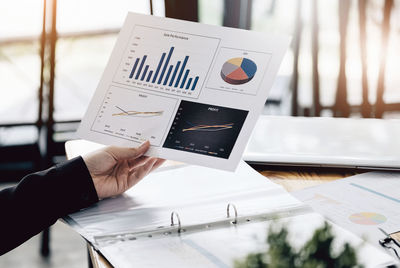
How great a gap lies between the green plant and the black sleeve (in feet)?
1.73

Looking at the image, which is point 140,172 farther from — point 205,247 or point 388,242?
point 388,242

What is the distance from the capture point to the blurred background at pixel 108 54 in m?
3.09

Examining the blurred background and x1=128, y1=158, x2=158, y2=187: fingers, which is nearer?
x1=128, y1=158, x2=158, y2=187: fingers

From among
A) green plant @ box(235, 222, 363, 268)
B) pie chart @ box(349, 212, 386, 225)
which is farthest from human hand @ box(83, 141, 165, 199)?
green plant @ box(235, 222, 363, 268)

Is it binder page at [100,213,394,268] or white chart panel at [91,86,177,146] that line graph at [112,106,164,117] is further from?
binder page at [100,213,394,268]

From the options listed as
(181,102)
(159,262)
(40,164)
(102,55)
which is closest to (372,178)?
(181,102)

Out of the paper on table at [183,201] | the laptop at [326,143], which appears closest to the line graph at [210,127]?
the paper on table at [183,201]

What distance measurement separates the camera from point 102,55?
3.35m

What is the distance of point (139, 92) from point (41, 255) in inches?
62.0

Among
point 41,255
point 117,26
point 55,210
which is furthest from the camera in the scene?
point 117,26

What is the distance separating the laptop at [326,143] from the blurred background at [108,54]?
5.95 ft

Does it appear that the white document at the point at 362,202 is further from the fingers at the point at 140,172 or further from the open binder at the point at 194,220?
the fingers at the point at 140,172

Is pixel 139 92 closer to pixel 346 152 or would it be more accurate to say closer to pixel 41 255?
pixel 346 152

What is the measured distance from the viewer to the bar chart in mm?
982
